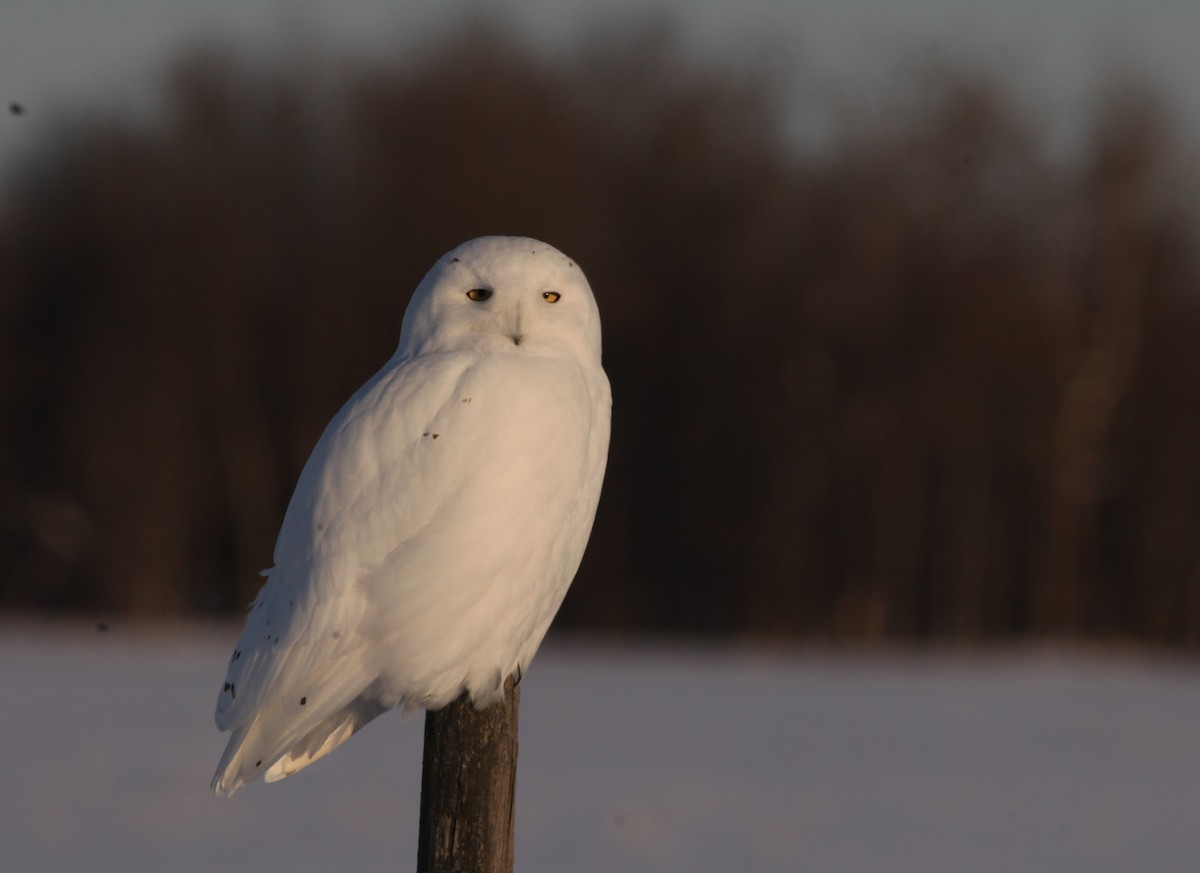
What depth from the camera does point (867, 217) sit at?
74.4ft

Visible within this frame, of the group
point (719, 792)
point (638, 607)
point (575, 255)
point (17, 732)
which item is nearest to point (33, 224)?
point (575, 255)

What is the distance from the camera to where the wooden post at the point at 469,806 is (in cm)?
319

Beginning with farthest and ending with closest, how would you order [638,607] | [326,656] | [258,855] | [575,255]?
[638,607] → [575,255] → [258,855] → [326,656]

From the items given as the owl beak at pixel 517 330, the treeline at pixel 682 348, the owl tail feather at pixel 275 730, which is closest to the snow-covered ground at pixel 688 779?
the owl tail feather at pixel 275 730

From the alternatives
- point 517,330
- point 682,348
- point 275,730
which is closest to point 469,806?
point 275,730

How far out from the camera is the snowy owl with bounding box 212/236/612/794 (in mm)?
3320

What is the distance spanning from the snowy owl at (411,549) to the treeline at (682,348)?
18.5 m

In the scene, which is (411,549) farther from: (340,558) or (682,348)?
(682,348)

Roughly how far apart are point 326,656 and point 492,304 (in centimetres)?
80

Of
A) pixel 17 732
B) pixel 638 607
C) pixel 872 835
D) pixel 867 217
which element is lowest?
pixel 638 607

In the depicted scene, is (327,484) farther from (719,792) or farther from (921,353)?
(921,353)

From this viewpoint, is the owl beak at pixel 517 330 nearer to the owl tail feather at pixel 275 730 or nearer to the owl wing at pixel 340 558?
the owl wing at pixel 340 558

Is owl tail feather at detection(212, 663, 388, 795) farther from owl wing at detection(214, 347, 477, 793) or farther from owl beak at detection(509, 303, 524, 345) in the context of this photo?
owl beak at detection(509, 303, 524, 345)

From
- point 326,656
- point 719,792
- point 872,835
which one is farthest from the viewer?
point 719,792
